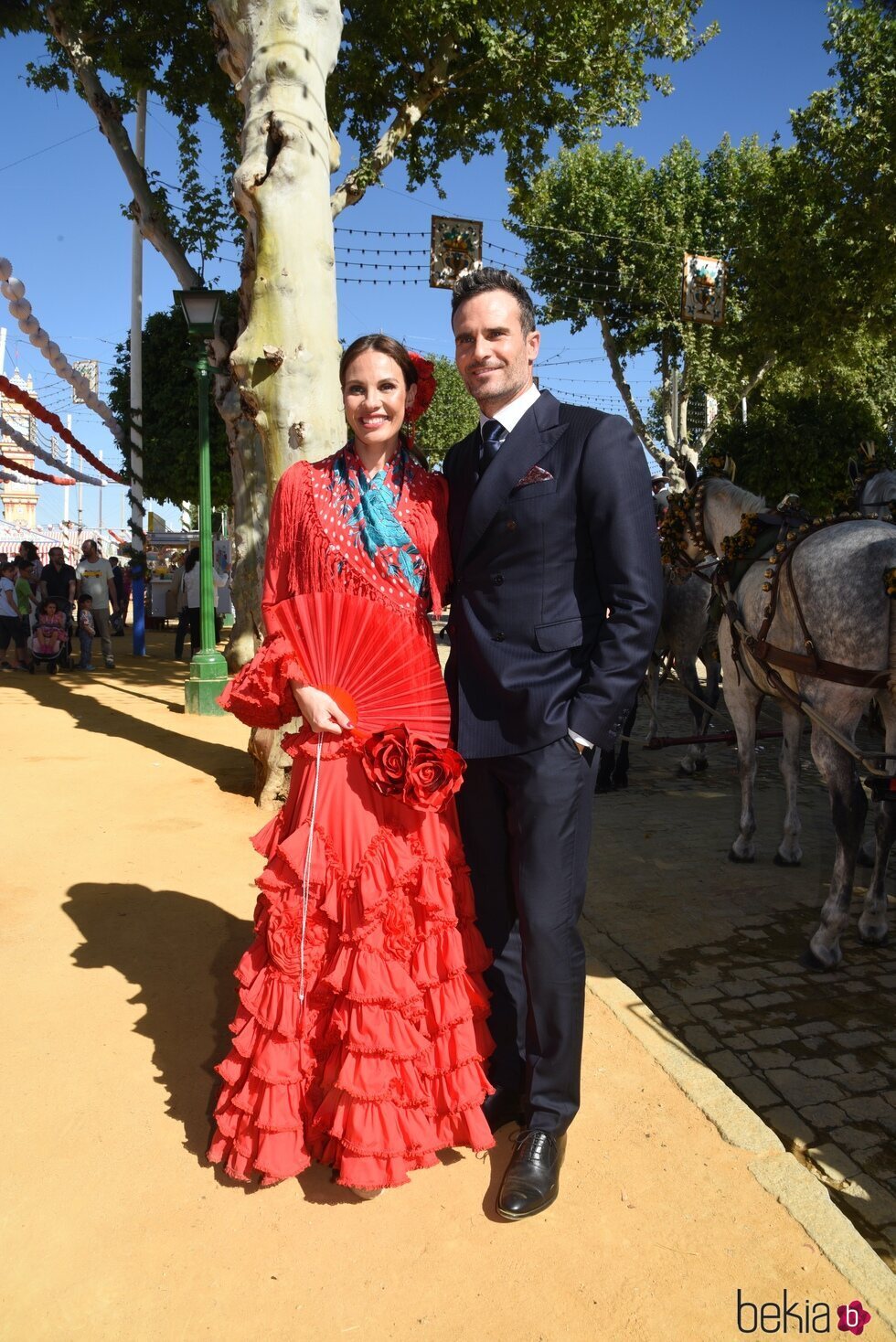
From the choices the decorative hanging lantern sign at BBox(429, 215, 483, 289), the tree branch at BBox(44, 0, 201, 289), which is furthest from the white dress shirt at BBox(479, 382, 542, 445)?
the decorative hanging lantern sign at BBox(429, 215, 483, 289)

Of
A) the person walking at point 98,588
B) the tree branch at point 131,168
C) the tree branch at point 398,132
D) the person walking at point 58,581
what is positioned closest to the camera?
the tree branch at point 398,132

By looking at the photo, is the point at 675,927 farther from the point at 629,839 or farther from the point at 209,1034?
the point at 209,1034

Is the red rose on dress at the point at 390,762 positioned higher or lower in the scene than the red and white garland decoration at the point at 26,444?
lower

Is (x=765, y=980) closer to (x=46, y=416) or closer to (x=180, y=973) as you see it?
(x=180, y=973)

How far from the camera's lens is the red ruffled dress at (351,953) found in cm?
262

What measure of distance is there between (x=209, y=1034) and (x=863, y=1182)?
233cm

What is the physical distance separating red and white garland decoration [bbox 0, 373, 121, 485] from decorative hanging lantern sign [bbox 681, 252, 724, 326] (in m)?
12.3

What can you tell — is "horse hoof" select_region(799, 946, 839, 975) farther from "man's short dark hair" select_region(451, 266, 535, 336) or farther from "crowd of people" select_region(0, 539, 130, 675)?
"crowd of people" select_region(0, 539, 130, 675)

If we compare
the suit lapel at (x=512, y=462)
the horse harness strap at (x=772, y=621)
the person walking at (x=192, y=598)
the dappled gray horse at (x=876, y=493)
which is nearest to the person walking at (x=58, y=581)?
the person walking at (x=192, y=598)

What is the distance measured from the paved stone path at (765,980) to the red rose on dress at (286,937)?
6.31ft

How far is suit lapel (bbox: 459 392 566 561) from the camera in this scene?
2.70 m

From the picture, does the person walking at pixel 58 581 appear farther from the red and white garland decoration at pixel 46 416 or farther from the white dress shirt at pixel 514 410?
the white dress shirt at pixel 514 410

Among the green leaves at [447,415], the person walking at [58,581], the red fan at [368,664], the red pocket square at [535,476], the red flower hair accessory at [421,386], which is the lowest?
the red fan at [368,664]

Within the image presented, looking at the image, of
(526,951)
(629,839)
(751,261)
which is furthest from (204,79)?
(526,951)
